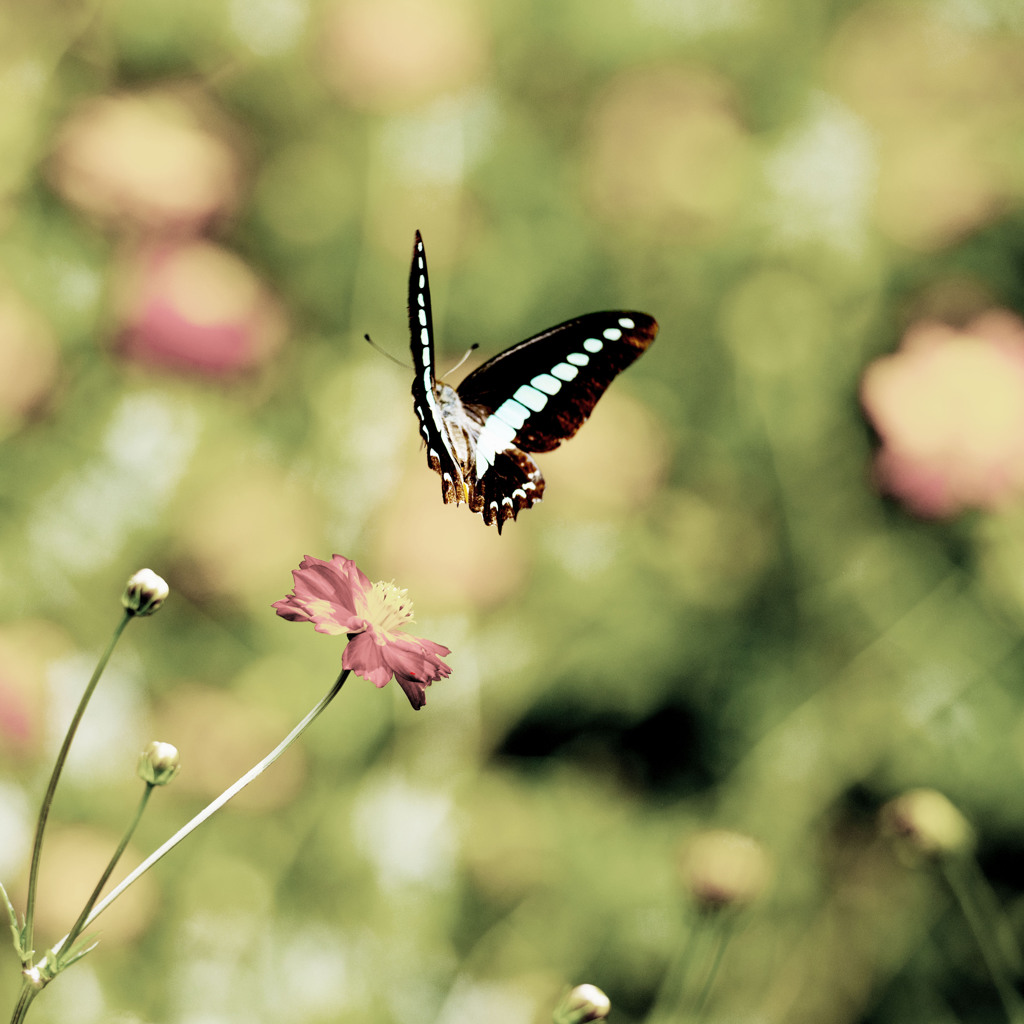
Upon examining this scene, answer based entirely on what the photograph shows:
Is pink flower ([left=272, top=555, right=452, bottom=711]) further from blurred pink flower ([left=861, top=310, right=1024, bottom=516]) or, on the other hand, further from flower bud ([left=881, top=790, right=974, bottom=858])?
blurred pink flower ([left=861, top=310, right=1024, bottom=516])

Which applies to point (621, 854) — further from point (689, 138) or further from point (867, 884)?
point (689, 138)

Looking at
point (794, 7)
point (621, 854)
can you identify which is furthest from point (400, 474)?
point (794, 7)

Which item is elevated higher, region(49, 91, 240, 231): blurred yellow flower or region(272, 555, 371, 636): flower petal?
region(49, 91, 240, 231): blurred yellow flower

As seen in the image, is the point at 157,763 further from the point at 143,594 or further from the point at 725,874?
the point at 725,874

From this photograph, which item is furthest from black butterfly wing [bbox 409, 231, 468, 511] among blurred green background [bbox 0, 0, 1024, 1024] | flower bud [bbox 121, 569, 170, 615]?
blurred green background [bbox 0, 0, 1024, 1024]

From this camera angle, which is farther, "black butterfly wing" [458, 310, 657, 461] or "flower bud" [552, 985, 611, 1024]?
"black butterfly wing" [458, 310, 657, 461]

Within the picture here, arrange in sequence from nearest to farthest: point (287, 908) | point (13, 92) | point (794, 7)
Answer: point (287, 908) → point (13, 92) → point (794, 7)
